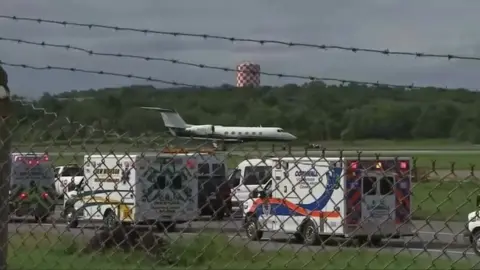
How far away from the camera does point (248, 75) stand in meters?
6.25

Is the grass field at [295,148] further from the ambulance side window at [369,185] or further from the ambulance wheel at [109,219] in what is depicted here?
the ambulance wheel at [109,219]

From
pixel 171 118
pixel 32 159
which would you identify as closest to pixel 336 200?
pixel 171 118

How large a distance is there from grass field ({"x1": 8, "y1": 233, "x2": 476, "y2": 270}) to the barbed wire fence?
2cm

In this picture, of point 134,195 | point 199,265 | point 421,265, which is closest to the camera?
point 134,195

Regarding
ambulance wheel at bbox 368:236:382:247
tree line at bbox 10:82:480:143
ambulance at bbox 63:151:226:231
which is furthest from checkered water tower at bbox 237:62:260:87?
ambulance wheel at bbox 368:236:382:247

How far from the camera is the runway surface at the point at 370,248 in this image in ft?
17.3

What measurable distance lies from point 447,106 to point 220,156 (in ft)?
5.05

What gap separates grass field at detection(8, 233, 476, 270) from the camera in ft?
19.5

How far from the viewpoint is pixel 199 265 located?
7.34 meters

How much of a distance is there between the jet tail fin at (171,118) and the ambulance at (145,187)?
324 mm

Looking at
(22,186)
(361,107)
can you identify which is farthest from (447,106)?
(22,186)

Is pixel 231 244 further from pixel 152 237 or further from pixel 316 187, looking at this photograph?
pixel 316 187

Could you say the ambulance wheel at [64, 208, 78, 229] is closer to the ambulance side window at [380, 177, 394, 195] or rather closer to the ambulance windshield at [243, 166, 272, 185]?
the ambulance windshield at [243, 166, 272, 185]

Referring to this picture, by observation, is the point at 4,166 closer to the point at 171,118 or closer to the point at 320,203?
the point at 171,118
